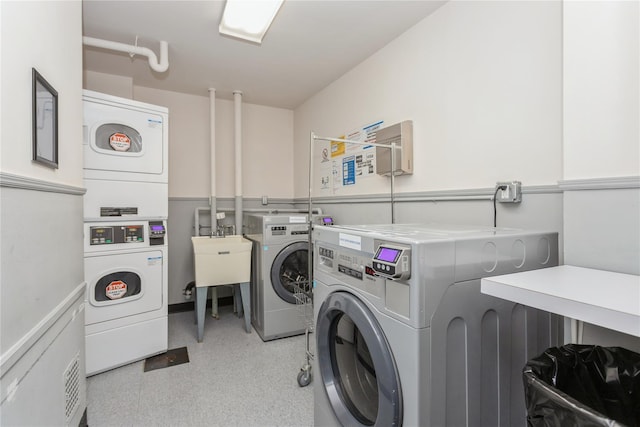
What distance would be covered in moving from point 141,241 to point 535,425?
7.68 feet

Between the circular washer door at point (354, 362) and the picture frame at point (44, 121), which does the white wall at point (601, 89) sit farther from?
the picture frame at point (44, 121)

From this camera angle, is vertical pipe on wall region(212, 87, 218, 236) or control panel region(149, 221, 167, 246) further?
vertical pipe on wall region(212, 87, 218, 236)

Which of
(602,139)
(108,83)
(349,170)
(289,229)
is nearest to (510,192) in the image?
(602,139)

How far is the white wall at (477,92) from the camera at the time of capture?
1.39 meters

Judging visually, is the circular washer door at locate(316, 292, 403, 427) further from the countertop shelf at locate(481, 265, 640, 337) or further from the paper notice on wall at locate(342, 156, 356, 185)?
the paper notice on wall at locate(342, 156, 356, 185)

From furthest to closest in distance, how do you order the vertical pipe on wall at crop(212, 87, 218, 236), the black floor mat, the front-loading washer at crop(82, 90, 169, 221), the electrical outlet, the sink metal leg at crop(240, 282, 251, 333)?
the vertical pipe on wall at crop(212, 87, 218, 236) < the sink metal leg at crop(240, 282, 251, 333) < the black floor mat < the front-loading washer at crop(82, 90, 169, 221) < the electrical outlet

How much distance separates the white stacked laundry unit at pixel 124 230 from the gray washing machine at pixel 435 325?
5.31 feet

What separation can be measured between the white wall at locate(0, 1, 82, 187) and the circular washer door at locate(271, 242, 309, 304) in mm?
1466

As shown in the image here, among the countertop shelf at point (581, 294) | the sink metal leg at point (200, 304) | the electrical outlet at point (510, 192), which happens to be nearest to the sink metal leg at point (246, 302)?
the sink metal leg at point (200, 304)

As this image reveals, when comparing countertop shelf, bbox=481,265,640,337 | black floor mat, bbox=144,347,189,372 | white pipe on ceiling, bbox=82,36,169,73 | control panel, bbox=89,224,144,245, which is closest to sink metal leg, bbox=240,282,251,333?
black floor mat, bbox=144,347,189,372

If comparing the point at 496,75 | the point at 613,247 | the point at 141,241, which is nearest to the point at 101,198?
the point at 141,241

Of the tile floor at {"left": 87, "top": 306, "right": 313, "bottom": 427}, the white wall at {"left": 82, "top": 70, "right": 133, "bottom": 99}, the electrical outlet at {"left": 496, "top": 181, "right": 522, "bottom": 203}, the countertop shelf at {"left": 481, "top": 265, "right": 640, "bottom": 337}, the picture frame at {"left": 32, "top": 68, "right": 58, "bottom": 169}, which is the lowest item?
the tile floor at {"left": 87, "top": 306, "right": 313, "bottom": 427}

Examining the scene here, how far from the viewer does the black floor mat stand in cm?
210

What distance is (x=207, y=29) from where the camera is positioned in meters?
2.11
